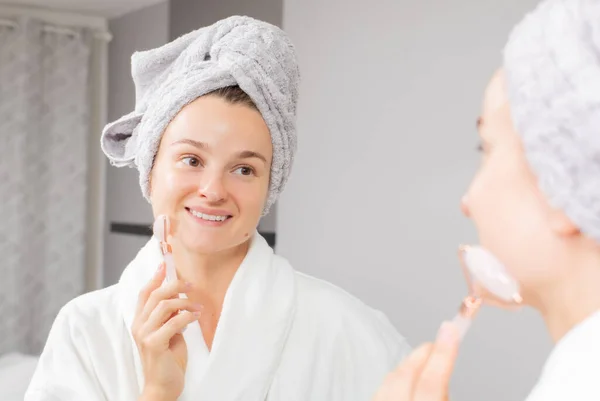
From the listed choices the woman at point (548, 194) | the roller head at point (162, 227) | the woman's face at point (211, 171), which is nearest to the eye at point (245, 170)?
the woman's face at point (211, 171)

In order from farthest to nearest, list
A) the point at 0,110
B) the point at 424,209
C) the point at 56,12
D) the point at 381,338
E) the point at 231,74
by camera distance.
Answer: the point at 56,12, the point at 0,110, the point at 424,209, the point at 381,338, the point at 231,74

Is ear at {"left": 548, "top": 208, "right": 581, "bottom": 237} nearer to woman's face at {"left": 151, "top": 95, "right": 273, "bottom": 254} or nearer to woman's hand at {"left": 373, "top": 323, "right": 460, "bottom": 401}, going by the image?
woman's hand at {"left": 373, "top": 323, "right": 460, "bottom": 401}

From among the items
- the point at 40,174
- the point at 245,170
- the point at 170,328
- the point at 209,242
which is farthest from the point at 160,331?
the point at 40,174

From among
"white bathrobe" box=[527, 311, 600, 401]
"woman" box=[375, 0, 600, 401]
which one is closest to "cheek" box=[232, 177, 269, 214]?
"woman" box=[375, 0, 600, 401]

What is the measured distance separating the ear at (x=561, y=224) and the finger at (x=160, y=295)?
54cm

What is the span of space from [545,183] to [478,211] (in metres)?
0.07

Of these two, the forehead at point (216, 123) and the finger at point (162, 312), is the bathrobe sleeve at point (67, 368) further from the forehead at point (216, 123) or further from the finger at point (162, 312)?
the forehead at point (216, 123)

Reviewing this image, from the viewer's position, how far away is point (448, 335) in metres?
0.59

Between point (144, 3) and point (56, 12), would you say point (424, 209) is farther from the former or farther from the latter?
point (56, 12)

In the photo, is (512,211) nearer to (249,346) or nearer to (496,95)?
(496,95)

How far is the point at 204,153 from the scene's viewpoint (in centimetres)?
96

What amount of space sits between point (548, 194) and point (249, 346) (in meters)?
0.59

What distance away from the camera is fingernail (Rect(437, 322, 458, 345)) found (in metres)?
0.59

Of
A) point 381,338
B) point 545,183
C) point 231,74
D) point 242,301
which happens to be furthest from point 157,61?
point 545,183
